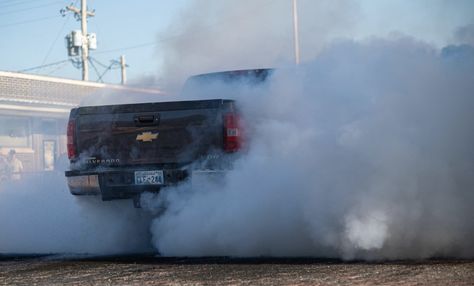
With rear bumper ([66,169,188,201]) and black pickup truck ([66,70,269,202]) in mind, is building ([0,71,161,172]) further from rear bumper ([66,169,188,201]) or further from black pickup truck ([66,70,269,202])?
rear bumper ([66,169,188,201])

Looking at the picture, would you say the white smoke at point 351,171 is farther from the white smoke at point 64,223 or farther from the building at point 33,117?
the building at point 33,117

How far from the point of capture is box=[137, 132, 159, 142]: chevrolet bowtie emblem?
7.45m

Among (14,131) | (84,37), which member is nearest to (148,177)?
(14,131)

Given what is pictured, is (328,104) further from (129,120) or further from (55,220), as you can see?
(55,220)

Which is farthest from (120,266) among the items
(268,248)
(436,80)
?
(436,80)

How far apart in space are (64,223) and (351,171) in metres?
3.63

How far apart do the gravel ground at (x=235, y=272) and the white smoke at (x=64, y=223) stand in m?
1.00

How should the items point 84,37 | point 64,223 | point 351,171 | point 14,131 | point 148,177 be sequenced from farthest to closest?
point 84,37 → point 14,131 → point 64,223 → point 148,177 → point 351,171

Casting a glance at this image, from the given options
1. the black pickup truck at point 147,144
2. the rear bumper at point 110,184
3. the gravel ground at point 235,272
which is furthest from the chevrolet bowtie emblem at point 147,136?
the gravel ground at point 235,272

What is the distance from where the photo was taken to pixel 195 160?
729 centimetres

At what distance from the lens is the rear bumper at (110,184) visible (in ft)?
24.2

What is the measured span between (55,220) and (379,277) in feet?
14.9

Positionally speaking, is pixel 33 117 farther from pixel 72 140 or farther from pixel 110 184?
pixel 110 184

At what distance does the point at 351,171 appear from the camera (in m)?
6.46
